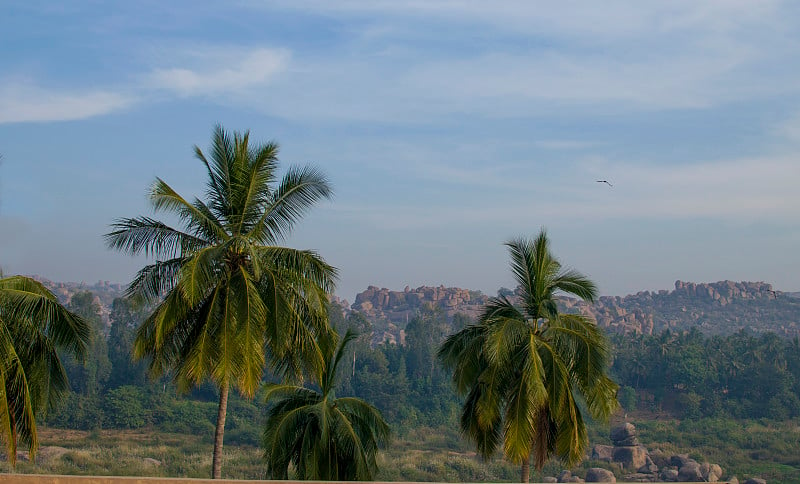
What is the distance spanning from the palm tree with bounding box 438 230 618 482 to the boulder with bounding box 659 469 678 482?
4978 centimetres

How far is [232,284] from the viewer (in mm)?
13734

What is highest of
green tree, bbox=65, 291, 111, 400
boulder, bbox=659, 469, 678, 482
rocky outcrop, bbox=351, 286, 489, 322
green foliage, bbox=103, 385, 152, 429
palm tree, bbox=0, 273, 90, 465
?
rocky outcrop, bbox=351, 286, 489, 322

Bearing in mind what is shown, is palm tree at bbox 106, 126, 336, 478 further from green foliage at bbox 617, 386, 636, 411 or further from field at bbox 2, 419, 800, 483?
green foliage at bbox 617, 386, 636, 411

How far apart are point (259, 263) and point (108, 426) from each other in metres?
58.2

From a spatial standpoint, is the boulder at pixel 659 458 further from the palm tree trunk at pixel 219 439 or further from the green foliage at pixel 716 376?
the palm tree trunk at pixel 219 439

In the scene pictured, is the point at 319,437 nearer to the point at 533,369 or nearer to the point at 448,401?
the point at 533,369

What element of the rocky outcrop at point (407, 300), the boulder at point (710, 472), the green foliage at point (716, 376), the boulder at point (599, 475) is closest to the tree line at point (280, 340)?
the boulder at point (599, 475)

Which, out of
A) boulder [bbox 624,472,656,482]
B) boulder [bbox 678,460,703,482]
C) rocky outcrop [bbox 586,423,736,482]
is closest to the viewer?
boulder [bbox 678,460,703,482]

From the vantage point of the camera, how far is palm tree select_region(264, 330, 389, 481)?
14859 millimetres

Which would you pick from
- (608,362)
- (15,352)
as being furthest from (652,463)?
(15,352)

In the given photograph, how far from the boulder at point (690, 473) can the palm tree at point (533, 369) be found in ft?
159

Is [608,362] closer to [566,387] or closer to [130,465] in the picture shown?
[566,387]

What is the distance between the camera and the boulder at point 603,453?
63562 millimetres

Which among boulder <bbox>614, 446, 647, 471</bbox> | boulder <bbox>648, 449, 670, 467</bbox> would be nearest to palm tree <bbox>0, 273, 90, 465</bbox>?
boulder <bbox>614, 446, 647, 471</bbox>
